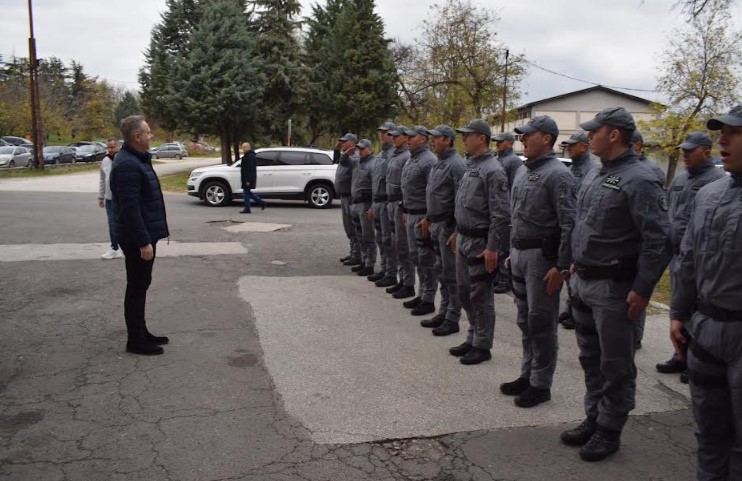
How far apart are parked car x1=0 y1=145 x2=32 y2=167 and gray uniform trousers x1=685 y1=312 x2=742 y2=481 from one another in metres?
34.9

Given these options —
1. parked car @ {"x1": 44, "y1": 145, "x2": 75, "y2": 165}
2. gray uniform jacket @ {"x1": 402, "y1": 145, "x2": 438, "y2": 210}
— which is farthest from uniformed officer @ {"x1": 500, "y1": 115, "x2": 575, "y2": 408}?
parked car @ {"x1": 44, "y1": 145, "x2": 75, "y2": 165}

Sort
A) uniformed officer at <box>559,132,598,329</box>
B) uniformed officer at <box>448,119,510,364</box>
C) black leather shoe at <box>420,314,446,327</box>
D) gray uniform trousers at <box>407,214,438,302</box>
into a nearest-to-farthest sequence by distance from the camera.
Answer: uniformed officer at <box>448,119,510,364</box> < black leather shoe at <box>420,314,446,327</box> < uniformed officer at <box>559,132,598,329</box> < gray uniform trousers at <box>407,214,438,302</box>

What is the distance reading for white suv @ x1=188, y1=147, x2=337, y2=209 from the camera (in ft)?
55.6

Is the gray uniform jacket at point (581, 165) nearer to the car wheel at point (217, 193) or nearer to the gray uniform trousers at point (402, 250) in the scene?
the gray uniform trousers at point (402, 250)

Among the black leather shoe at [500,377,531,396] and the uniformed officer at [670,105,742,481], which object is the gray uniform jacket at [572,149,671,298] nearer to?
the uniformed officer at [670,105,742,481]

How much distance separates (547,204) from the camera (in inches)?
165

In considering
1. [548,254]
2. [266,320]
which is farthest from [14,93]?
[548,254]

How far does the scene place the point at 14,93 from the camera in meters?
45.7

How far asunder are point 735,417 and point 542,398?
1760 millimetres

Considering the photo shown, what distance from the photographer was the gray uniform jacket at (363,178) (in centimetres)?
858

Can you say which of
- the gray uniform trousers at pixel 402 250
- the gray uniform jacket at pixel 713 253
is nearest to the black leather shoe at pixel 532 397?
the gray uniform jacket at pixel 713 253

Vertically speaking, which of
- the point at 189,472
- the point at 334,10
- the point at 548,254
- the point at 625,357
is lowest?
the point at 189,472

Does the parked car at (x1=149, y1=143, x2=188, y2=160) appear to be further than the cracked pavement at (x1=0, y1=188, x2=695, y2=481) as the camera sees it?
Yes

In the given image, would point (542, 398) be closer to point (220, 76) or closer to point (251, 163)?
point (251, 163)
